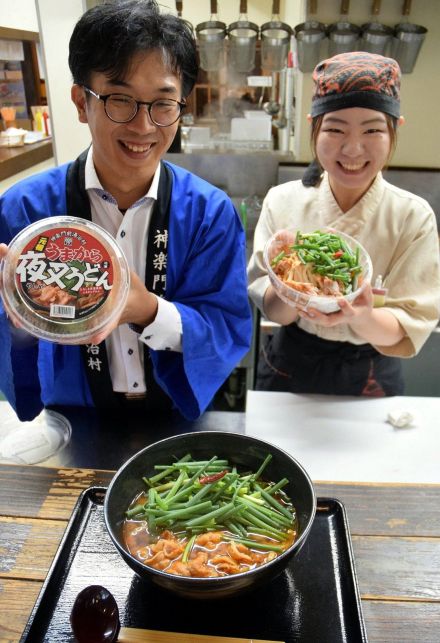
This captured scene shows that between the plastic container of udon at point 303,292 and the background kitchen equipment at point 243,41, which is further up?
the background kitchen equipment at point 243,41

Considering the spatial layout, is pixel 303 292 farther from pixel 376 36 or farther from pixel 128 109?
pixel 376 36

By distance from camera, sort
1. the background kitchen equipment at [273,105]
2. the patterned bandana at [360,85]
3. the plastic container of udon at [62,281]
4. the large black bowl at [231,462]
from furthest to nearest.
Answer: the background kitchen equipment at [273,105]
the patterned bandana at [360,85]
the plastic container of udon at [62,281]
the large black bowl at [231,462]

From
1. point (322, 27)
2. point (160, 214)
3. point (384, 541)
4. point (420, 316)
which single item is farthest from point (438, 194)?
point (384, 541)

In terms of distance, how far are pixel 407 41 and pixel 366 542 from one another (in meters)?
3.46

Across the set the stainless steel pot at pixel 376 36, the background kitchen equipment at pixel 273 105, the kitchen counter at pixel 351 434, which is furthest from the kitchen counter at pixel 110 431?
the background kitchen equipment at pixel 273 105

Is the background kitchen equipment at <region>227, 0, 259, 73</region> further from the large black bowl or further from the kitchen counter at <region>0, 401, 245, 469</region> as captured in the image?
the large black bowl

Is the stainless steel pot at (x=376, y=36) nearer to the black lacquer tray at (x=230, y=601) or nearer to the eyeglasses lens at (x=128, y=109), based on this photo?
the eyeglasses lens at (x=128, y=109)

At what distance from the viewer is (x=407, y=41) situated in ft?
11.7

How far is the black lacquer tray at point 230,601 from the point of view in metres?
1.00

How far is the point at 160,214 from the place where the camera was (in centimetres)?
171

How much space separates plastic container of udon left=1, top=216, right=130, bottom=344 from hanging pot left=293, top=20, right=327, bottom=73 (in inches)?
118

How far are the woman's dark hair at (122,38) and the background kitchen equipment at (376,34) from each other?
259cm

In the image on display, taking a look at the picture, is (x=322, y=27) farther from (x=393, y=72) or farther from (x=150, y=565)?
(x=150, y=565)

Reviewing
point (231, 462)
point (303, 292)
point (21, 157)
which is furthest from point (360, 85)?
point (21, 157)
